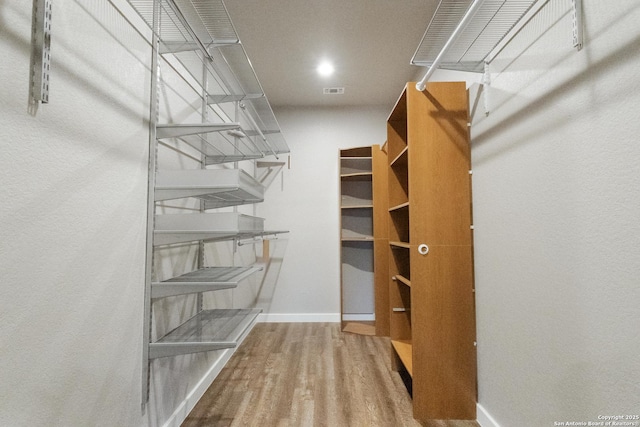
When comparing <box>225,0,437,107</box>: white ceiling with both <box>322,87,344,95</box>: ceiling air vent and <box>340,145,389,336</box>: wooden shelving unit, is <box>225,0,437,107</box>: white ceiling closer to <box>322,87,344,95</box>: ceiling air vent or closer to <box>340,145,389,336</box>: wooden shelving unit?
<box>322,87,344,95</box>: ceiling air vent

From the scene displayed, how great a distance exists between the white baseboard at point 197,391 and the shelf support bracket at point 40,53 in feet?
3.61

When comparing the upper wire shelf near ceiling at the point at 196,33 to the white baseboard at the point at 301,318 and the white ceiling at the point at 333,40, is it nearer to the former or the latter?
the white ceiling at the point at 333,40

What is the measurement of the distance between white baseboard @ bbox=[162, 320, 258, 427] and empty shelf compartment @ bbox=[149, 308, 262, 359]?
58mm

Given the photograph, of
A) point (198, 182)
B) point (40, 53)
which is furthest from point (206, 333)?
point (40, 53)

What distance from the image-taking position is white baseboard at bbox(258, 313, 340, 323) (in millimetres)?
3393

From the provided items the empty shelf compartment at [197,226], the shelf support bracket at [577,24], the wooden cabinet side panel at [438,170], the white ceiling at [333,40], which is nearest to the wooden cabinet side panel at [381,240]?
the white ceiling at [333,40]

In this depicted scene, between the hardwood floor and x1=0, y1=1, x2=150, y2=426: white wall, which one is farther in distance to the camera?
the hardwood floor

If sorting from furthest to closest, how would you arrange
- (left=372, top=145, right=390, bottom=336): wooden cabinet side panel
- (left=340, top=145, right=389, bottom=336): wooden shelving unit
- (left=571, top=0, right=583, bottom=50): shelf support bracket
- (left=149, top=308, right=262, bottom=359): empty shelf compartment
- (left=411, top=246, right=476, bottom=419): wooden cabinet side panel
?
(left=340, top=145, right=389, bottom=336): wooden shelving unit < (left=372, top=145, right=390, bottom=336): wooden cabinet side panel < (left=411, top=246, right=476, bottom=419): wooden cabinet side panel < (left=149, top=308, right=262, bottom=359): empty shelf compartment < (left=571, top=0, right=583, bottom=50): shelf support bracket

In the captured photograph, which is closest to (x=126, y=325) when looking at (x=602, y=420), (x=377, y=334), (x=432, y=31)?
(x=602, y=420)

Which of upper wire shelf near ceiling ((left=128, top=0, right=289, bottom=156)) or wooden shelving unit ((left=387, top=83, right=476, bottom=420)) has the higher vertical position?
upper wire shelf near ceiling ((left=128, top=0, right=289, bottom=156))

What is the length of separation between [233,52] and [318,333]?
2.60m

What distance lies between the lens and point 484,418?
1.52 meters

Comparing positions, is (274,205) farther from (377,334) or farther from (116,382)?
(116,382)

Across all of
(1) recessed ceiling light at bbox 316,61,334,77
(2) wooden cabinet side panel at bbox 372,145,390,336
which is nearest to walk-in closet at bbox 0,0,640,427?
(1) recessed ceiling light at bbox 316,61,334,77
